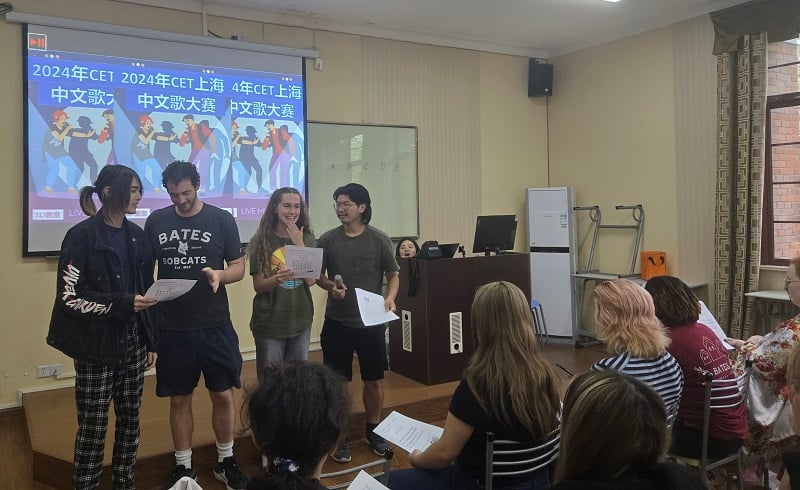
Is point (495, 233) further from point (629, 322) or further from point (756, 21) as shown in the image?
point (756, 21)

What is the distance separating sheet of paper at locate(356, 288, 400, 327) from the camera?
9.46ft

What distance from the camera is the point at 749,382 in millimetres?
2572

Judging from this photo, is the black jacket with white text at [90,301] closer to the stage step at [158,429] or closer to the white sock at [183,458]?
the white sock at [183,458]

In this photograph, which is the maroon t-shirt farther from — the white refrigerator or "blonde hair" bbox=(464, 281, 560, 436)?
the white refrigerator

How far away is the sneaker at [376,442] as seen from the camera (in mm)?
3170

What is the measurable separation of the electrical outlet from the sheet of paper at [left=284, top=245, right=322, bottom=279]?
2383mm

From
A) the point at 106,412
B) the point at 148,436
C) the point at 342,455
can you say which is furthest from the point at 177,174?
the point at 342,455

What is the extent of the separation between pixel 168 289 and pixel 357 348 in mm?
1108

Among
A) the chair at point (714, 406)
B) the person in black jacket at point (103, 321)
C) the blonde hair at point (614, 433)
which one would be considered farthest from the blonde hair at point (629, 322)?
the person in black jacket at point (103, 321)

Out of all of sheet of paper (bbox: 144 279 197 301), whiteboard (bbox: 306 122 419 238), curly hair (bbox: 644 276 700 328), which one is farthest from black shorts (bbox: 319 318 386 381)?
whiteboard (bbox: 306 122 419 238)

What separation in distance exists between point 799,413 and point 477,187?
4725 mm

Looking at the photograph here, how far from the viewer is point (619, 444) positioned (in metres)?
1.13

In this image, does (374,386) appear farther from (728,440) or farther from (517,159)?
(517,159)

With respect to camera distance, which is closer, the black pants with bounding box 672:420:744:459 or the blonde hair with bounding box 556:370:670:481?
the blonde hair with bounding box 556:370:670:481
